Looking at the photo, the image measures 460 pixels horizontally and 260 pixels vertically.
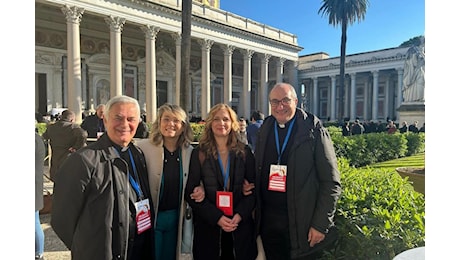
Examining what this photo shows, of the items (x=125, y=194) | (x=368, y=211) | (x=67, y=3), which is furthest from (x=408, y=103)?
(x=67, y=3)

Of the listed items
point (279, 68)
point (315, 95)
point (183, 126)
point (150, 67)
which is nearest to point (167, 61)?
point (150, 67)

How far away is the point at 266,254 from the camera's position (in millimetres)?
2986

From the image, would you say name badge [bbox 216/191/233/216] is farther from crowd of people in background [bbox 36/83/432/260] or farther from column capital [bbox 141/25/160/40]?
column capital [bbox 141/25/160/40]

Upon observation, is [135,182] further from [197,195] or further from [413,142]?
[413,142]

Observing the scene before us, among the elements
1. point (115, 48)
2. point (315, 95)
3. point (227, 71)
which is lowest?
point (315, 95)

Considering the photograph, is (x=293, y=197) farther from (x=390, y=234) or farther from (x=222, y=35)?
(x=222, y=35)

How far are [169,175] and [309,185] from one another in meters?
1.21

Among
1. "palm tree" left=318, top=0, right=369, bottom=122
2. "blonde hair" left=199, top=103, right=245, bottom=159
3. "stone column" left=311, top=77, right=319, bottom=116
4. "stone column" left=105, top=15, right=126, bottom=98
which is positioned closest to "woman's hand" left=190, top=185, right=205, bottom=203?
"blonde hair" left=199, top=103, right=245, bottom=159

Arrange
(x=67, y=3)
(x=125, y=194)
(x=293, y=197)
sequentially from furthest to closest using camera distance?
(x=67, y=3)
(x=293, y=197)
(x=125, y=194)

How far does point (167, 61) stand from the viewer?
1244 inches

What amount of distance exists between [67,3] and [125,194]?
67.3 ft

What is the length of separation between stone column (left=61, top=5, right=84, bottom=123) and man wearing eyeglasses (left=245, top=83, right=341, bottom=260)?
18.7 metres

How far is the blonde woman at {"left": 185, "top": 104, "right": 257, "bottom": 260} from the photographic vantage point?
2.86 meters
